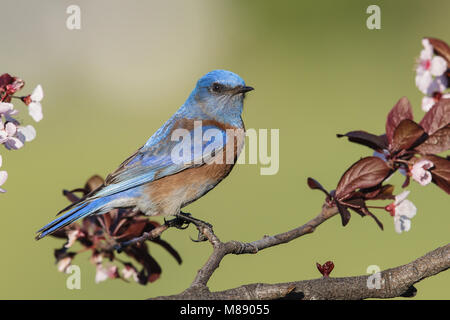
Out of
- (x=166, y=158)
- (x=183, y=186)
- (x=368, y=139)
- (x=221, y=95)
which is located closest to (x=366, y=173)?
(x=368, y=139)

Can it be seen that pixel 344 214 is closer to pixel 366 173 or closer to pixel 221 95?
pixel 366 173

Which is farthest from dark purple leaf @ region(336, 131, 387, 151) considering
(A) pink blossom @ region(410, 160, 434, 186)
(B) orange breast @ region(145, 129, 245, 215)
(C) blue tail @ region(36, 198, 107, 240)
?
(C) blue tail @ region(36, 198, 107, 240)

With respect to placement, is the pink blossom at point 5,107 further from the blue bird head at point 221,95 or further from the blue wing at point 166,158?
the blue bird head at point 221,95

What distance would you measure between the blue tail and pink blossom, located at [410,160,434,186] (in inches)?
62.7

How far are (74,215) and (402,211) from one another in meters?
1.56

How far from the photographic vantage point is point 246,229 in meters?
7.05

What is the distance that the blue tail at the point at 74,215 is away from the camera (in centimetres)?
296

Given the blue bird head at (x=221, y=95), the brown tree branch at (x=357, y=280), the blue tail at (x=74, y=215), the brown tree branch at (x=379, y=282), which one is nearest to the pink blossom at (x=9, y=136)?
the blue tail at (x=74, y=215)

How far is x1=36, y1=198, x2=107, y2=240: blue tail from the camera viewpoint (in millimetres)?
2955

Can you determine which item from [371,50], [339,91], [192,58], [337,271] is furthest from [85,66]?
[337,271]

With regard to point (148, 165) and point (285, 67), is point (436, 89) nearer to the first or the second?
point (148, 165)

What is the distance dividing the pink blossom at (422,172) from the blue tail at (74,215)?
1593 millimetres

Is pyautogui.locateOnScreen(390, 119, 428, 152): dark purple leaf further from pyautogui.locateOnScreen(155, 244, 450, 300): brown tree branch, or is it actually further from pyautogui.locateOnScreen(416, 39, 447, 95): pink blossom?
pyautogui.locateOnScreen(155, 244, 450, 300): brown tree branch

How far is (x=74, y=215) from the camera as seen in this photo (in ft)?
10.1
